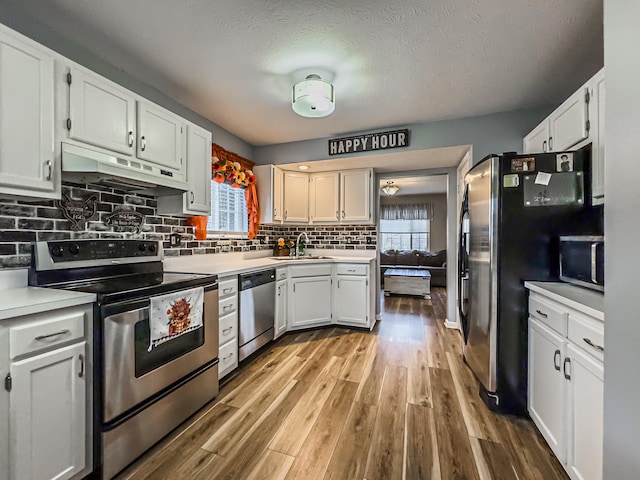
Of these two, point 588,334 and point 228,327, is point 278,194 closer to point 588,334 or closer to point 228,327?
point 228,327

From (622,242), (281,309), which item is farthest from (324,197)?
(622,242)

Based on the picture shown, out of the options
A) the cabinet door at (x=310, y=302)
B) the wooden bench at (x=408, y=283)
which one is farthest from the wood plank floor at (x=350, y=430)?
the wooden bench at (x=408, y=283)

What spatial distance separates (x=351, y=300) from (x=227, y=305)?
164 cm

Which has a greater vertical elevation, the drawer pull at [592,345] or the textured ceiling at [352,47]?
the textured ceiling at [352,47]

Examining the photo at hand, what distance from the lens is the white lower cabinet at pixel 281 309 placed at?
9.86 ft

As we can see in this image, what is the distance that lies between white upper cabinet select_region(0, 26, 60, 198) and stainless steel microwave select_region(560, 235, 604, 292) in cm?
281

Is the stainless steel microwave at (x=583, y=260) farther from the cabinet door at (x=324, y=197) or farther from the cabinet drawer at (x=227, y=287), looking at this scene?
the cabinet door at (x=324, y=197)

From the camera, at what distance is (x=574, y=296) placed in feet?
4.54

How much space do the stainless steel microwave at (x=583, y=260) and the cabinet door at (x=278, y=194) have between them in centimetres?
283

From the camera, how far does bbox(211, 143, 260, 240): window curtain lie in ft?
9.63

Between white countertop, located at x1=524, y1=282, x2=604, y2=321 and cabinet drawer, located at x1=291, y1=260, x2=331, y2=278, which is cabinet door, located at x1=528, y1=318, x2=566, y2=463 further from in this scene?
cabinet drawer, located at x1=291, y1=260, x2=331, y2=278

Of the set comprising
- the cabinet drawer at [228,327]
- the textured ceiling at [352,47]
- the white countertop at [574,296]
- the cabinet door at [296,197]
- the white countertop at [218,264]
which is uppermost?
the textured ceiling at [352,47]

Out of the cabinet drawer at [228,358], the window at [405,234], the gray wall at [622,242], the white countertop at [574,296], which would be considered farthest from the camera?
the window at [405,234]

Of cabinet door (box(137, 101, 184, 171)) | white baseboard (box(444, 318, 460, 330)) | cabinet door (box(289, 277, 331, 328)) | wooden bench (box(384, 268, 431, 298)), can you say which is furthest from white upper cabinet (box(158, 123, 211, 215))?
wooden bench (box(384, 268, 431, 298))
